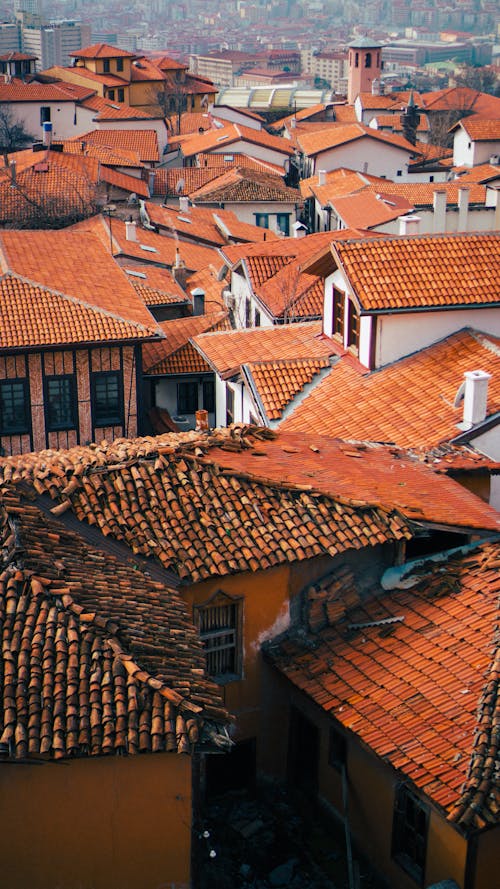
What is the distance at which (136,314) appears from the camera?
28250 millimetres

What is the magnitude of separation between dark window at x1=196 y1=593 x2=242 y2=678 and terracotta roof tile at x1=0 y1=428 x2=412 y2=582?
0.71 m

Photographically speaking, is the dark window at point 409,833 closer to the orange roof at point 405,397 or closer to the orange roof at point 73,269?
the orange roof at point 405,397

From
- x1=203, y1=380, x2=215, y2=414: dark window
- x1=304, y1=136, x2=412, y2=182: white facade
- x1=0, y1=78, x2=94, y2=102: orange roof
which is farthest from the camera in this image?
x1=0, y1=78, x2=94, y2=102: orange roof

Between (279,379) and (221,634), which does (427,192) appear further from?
(221,634)

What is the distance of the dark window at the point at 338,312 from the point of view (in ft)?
78.5

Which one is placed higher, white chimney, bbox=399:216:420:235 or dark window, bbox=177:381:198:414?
white chimney, bbox=399:216:420:235

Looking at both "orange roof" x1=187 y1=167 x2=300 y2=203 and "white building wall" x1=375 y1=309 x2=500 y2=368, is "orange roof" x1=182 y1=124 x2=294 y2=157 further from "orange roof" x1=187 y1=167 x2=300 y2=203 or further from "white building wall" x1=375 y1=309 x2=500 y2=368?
"white building wall" x1=375 y1=309 x2=500 y2=368

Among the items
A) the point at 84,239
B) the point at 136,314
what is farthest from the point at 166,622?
the point at 84,239

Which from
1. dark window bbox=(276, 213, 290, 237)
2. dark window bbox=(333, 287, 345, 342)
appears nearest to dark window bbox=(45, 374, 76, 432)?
dark window bbox=(333, 287, 345, 342)

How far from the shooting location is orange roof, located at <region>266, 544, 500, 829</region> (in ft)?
39.8

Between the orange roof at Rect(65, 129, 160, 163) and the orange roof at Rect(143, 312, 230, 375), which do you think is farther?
the orange roof at Rect(65, 129, 160, 163)

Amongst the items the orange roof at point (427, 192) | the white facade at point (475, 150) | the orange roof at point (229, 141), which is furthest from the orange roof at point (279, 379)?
the white facade at point (475, 150)

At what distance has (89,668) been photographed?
11.5m

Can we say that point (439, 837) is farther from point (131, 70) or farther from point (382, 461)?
point (131, 70)
